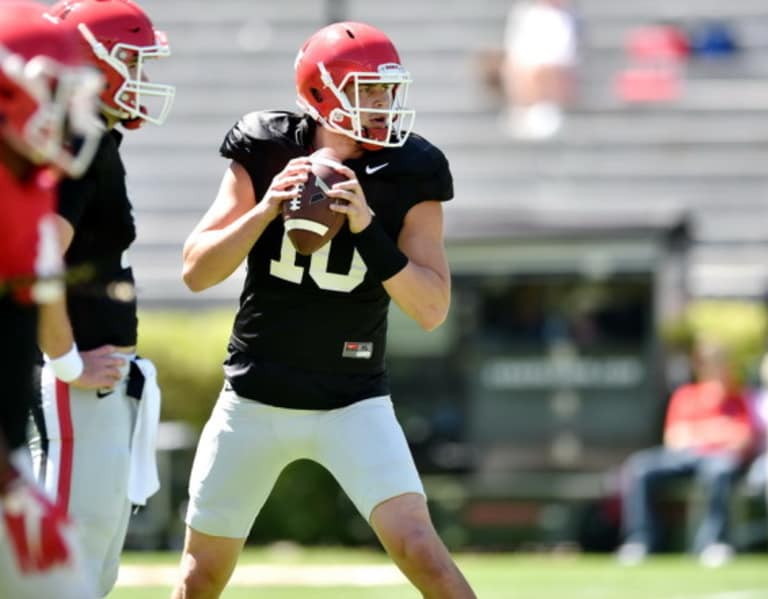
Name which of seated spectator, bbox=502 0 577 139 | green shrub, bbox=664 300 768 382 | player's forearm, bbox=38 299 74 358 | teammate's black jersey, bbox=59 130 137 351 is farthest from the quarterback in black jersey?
seated spectator, bbox=502 0 577 139

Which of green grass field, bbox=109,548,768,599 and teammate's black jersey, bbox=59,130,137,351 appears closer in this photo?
teammate's black jersey, bbox=59,130,137,351

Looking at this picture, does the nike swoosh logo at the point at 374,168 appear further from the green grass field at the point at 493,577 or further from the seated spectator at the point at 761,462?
the seated spectator at the point at 761,462

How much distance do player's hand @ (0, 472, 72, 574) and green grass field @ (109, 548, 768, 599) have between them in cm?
506

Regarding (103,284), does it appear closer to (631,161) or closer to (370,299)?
(370,299)

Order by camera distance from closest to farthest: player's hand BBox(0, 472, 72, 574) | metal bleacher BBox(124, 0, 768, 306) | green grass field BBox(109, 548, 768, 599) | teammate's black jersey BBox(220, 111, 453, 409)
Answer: player's hand BBox(0, 472, 72, 574) → teammate's black jersey BBox(220, 111, 453, 409) → green grass field BBox(109, 548, 768, 599) → metal bleacher BBox(124, 0, 768, 306)

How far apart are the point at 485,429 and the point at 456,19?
203 inches

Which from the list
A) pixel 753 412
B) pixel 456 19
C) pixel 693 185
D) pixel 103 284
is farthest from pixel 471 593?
pixel 456 19

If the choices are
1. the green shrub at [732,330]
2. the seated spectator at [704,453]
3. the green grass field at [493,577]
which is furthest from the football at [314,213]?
the green shrub at [732,330]

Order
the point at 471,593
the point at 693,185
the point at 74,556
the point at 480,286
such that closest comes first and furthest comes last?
the point at 74,556, the point at 471,593, the point at 480,286, the point at 693,185

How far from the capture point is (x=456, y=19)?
15438 millimetres

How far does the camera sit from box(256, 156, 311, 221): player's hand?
15.1ft

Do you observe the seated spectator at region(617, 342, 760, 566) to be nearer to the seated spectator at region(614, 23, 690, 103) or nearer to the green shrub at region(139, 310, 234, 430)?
the green shrub at region(139, 310, 234, 430)

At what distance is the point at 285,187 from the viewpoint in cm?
463

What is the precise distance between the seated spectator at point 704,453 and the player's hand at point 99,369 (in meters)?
6.47
